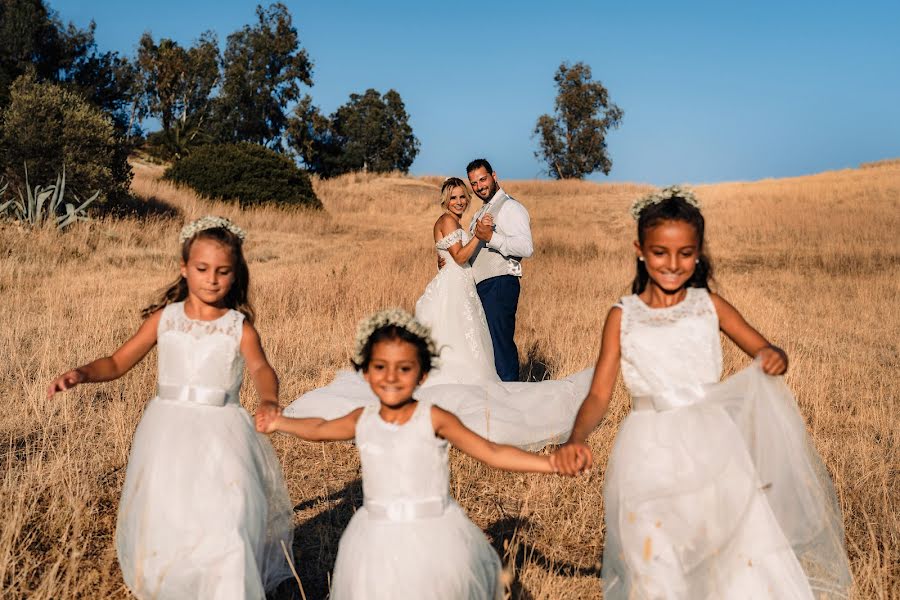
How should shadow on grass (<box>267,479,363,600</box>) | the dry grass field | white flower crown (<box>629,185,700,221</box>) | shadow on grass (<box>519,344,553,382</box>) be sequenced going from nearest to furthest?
1. white flower crown (<box>629,185,700,221</box>)
2. shadow on grass (<box>267,479,363,600</box>)
3. the dry grass field
4. shadow on grass (<box>519,344,553,382</box>)

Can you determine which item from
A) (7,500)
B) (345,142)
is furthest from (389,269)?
(345,142)

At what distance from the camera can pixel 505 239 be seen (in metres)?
7.31

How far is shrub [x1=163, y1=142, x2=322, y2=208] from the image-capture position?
28.3m

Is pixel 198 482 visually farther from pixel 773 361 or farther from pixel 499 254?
pixel 499 254

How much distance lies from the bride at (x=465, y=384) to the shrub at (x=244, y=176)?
69.5ft

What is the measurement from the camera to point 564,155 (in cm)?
7038

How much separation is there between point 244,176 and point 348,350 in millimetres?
20131

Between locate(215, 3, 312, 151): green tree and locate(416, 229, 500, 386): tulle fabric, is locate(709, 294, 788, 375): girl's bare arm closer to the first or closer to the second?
locate(416, 229, 500, 386): tulle fabric

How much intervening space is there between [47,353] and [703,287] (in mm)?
7053

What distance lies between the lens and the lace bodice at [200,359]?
3.71 metres

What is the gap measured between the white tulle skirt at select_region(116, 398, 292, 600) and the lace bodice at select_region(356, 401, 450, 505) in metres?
0.64

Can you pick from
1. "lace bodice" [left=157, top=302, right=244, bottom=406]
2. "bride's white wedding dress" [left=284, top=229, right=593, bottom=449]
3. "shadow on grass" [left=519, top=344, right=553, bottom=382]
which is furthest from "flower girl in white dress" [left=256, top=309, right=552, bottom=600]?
"shadow on grass" [left=519, top=344, right=553, bottom=382]

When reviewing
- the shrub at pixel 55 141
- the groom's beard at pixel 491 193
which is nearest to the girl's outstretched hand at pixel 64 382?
the groom's beard at pixel 491 193

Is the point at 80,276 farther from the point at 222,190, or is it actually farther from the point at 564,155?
the point at 564,155
